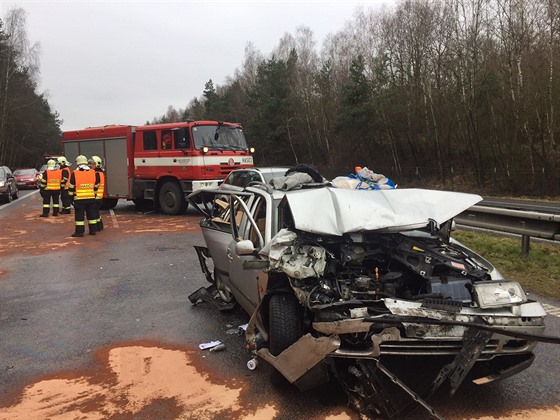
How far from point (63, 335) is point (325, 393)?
9.63 feet

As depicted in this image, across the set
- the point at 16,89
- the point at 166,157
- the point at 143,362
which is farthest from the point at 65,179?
the point at 16,89

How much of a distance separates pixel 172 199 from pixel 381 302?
12088 millimetres

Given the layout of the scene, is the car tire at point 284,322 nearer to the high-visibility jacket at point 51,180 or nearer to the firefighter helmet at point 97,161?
the firefighter helmet at point 97,161

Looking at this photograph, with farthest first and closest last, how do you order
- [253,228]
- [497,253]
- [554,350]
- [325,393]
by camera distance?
[497,253] < [253,228] < [554,350] < [325,393]

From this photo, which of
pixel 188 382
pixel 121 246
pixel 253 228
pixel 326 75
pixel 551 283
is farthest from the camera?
pixel 326 75

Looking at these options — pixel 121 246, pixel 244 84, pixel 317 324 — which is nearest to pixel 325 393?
pixel 317 324

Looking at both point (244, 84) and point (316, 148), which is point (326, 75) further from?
point (244, 84)

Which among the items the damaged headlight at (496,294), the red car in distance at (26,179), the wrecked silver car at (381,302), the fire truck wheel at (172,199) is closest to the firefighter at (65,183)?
the fire truck wheel at (172,199)

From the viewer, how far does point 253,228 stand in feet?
14.6

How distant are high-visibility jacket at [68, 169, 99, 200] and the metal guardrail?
833 centimetres

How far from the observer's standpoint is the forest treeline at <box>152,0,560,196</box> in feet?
67.4

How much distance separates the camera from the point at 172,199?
47.3 feet

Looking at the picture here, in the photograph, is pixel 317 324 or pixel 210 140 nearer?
pixel 317 324

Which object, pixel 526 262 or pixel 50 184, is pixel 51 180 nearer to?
pixel 50 184
